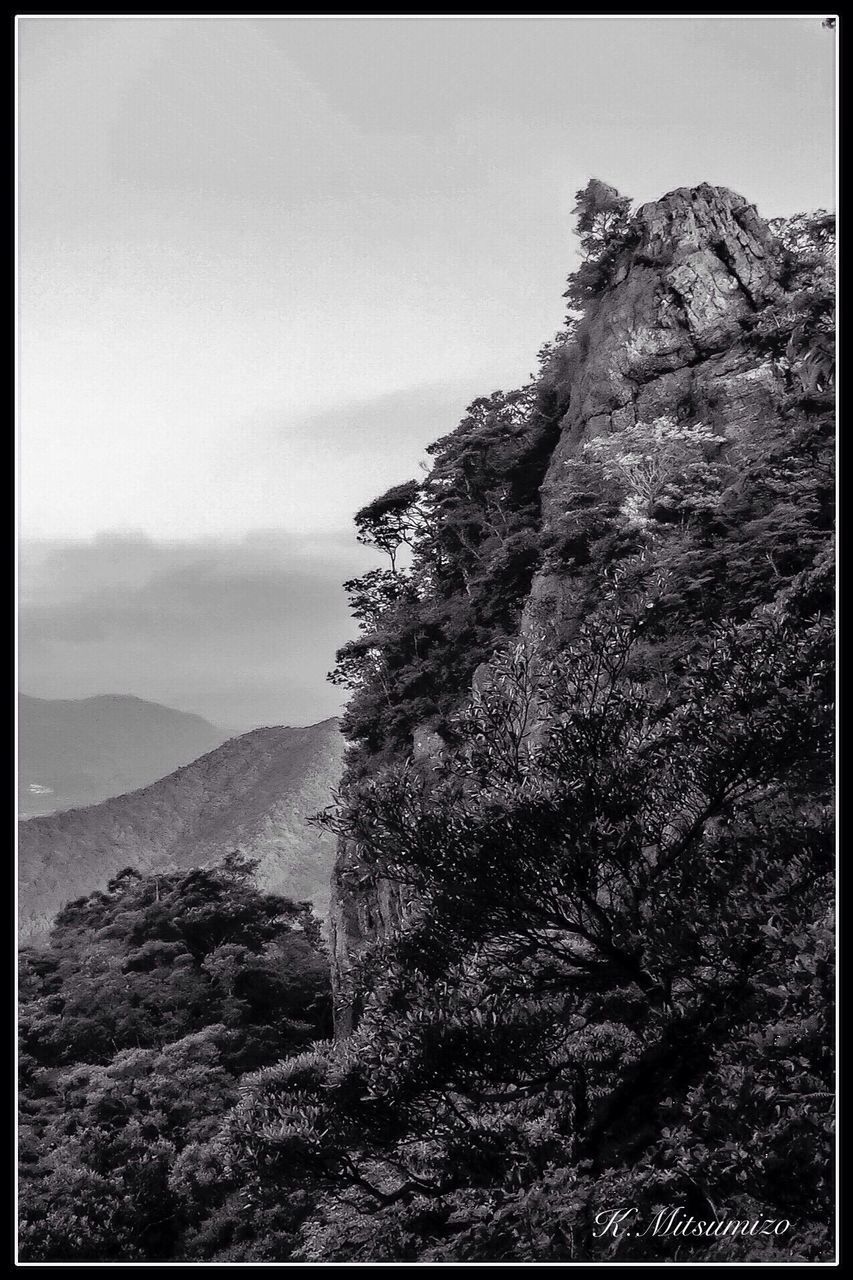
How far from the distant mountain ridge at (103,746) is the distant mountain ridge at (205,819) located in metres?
0.16

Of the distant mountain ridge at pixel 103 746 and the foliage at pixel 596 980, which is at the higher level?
the distant mountain ridge at pixel 103 746

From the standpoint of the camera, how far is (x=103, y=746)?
5395 millimetres

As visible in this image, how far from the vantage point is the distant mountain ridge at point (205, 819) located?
605 cm

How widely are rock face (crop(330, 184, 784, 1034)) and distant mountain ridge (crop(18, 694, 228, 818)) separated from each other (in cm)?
199

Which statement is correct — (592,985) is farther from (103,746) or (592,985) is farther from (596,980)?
(103,746)

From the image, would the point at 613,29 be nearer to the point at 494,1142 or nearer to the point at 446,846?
the point at 446,846

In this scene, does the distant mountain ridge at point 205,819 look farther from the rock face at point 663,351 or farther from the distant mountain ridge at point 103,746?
the rock face at point 663,351

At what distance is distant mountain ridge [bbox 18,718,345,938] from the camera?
6051 mm

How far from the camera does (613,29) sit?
4.19 m

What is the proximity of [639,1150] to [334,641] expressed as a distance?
11.6 ft

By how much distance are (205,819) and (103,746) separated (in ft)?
6.30

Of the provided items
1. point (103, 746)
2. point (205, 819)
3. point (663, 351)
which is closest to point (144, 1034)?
point (205, 819)

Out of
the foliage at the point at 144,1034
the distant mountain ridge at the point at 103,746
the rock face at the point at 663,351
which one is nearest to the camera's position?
the distant mountain ridge at the point at 103,746

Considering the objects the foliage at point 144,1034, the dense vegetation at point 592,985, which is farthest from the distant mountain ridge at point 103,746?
the foliage at point 144,1034
